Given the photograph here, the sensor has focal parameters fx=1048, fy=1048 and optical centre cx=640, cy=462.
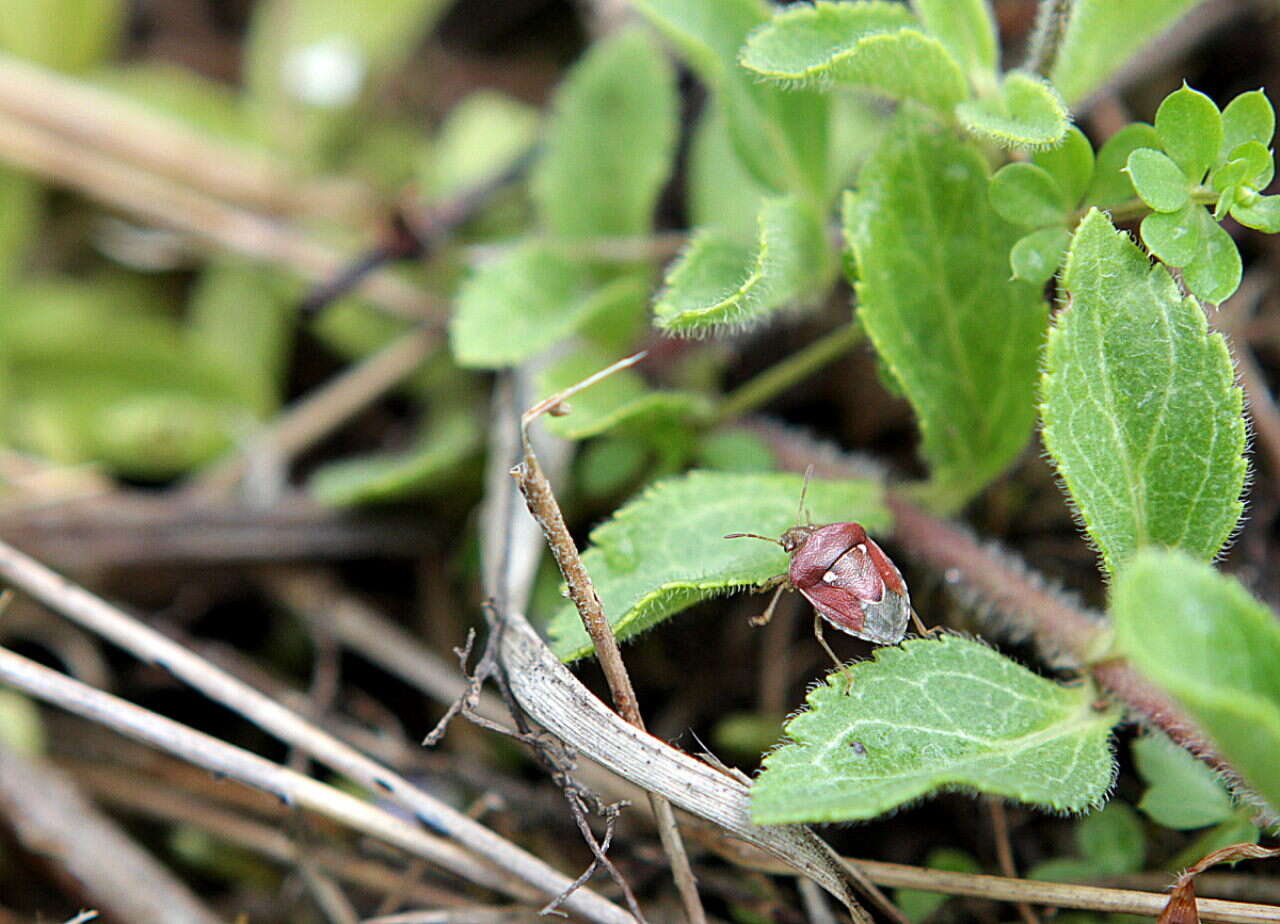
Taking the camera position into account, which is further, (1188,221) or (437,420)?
(437,420)

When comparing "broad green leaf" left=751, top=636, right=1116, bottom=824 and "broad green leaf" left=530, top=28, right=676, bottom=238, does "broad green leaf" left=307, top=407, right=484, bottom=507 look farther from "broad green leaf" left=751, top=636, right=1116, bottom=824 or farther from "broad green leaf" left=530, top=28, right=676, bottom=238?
"broad green leaf" left=751, top=636, right=1116, bottom=824

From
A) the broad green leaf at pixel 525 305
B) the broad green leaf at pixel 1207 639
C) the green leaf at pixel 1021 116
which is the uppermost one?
the green leaf at pixel 1021 116

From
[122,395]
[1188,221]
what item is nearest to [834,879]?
[1188,221]

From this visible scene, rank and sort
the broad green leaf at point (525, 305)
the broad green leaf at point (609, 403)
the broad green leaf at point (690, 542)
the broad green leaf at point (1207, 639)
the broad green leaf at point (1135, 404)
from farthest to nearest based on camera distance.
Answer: the broad green leaf at point (525, 305)
the broad green leaf at point (609, 403)
the broad green leaf at point (690, 542)
the broad green leaf at point (1135, 404)
the broad green leaf at point (1207, 639)

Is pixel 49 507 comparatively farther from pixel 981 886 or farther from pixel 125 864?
pixel 981 886

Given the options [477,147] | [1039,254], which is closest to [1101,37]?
[1039,254]

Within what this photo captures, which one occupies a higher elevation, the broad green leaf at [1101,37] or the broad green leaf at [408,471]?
the broad green leaf at [1101,37]

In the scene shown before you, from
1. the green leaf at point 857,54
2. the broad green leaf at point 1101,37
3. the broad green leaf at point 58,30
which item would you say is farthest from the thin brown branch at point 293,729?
the broad green leaf at point 58,30

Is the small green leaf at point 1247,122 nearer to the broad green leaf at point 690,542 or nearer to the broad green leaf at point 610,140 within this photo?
the broad green leaf at point 690,542
